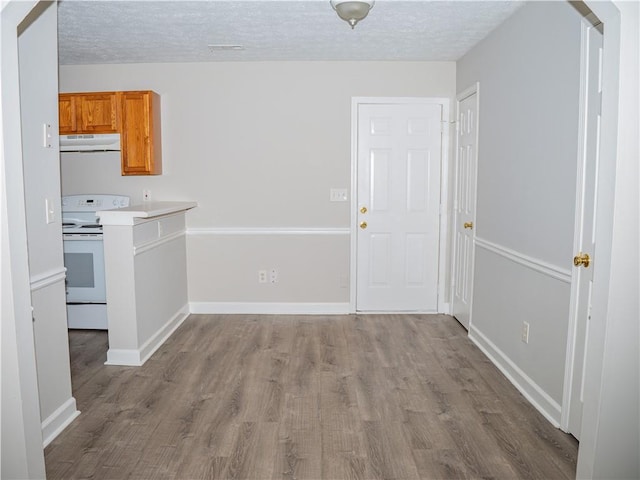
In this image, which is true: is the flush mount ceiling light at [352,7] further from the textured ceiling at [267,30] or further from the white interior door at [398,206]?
the white interior door at [398,206]

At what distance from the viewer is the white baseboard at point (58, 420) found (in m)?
2.50

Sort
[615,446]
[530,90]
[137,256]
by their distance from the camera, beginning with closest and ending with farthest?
1. [615,446]
2. [530,90]
3. [137,256]

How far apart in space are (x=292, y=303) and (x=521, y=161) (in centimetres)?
261

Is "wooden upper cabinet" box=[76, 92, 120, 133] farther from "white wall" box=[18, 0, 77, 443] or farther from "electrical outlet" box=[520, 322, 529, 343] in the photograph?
"electrical outlet" box=[520, 322, 529, 343]

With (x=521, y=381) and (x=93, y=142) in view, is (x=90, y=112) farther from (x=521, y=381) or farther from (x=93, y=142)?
(x=521, y=381)

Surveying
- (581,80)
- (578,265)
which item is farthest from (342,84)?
(578,265)

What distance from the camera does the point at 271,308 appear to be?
195 inches

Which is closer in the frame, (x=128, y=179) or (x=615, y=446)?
(x=615, y=446)

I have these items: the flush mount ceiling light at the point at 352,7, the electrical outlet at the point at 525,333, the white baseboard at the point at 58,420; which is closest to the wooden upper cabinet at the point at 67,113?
the white baseboard at the point at 58,420

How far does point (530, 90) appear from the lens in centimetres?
308

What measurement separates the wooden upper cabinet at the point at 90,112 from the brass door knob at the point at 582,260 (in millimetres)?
3874

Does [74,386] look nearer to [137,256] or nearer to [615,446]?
[137,256]

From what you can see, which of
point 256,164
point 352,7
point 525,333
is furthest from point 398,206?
point 352,7

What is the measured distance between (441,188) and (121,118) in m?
3.05
